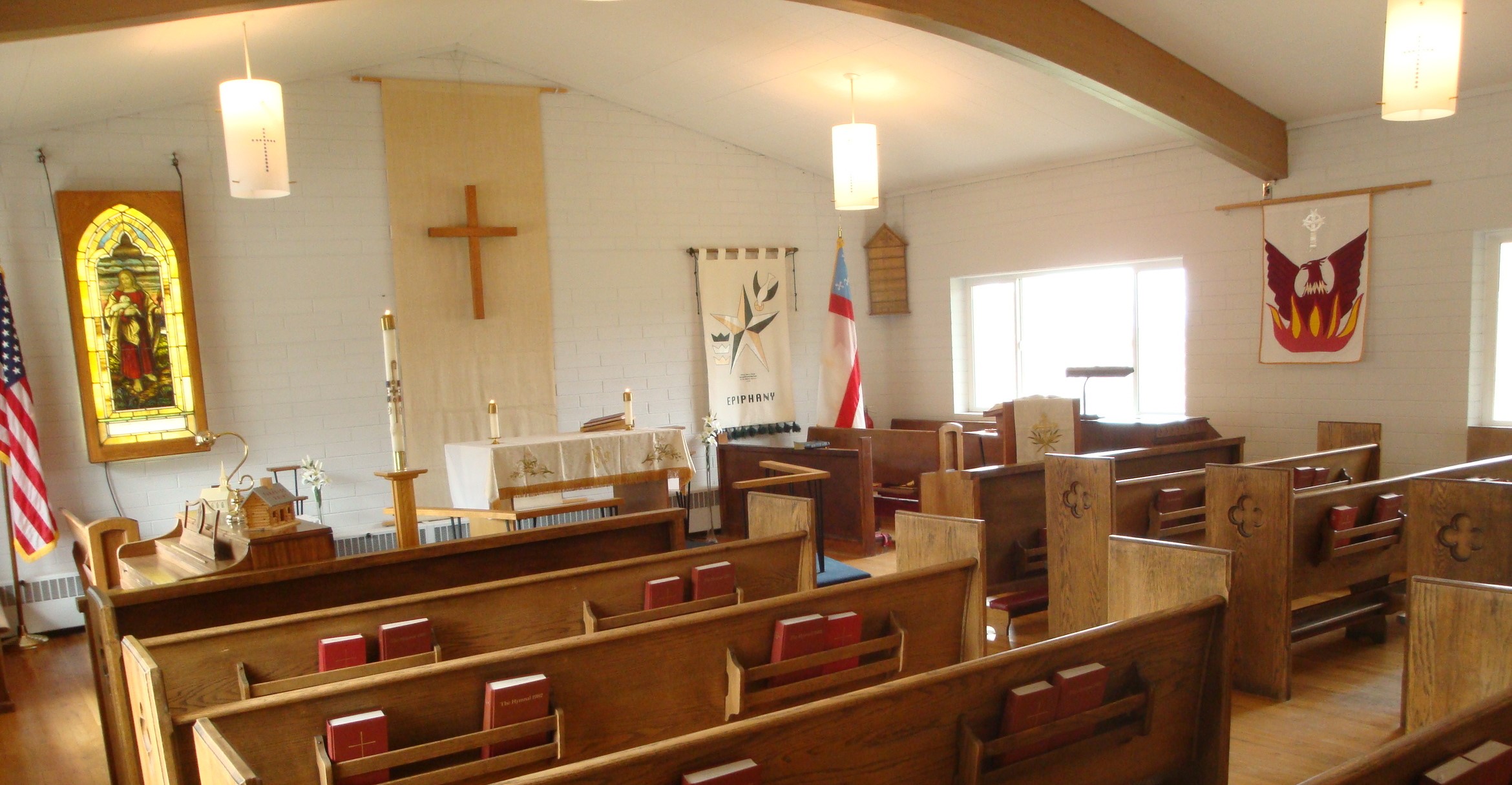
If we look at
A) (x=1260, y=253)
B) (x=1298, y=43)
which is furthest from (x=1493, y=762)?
(x=1260, y=253)

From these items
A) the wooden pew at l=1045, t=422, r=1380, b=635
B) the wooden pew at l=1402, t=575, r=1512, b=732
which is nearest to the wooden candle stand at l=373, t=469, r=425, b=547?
the wooden pew at l=1045, t=422, r=1380, b=635

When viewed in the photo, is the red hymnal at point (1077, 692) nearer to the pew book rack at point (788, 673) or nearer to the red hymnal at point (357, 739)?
the pew book rack at point (788, 673)

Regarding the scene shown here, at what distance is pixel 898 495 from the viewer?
6516mm

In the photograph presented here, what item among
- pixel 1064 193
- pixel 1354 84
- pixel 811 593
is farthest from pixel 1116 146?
pixel 811 593

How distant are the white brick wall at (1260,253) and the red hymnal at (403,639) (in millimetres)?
4959

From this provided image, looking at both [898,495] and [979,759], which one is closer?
[979,759]

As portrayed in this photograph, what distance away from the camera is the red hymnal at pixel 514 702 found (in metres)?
1.75

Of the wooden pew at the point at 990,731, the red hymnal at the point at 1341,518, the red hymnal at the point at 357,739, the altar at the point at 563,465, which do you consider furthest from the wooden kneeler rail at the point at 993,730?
the altar at the point at 563,465

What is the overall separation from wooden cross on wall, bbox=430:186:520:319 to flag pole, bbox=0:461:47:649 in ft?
8.04

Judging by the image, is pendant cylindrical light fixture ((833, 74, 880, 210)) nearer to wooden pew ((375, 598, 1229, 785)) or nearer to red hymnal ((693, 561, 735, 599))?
red hymnal ((693, 561, 735, 599))

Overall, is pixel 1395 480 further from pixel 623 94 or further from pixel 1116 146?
pixel 623 94

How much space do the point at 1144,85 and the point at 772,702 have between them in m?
3.67

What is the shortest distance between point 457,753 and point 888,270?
620 centimetres

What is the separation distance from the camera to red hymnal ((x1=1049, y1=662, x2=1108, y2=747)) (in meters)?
1.80
